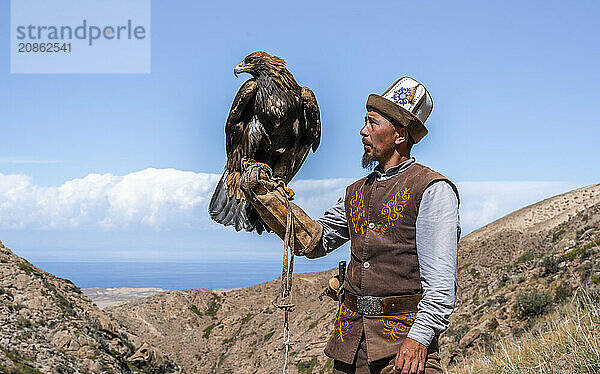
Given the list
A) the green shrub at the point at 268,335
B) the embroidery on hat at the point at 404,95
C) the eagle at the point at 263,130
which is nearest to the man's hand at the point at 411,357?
the embroidery on hat at the point at 404,95

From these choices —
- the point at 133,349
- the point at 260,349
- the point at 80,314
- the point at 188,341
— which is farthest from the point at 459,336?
the point at 188,341

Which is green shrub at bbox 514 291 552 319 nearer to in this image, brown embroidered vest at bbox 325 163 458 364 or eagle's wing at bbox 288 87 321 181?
eagle's wing at bbox 288 87 321 181

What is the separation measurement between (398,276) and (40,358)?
29.4ft

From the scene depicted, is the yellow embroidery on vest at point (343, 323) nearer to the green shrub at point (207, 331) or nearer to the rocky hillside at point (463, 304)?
the rocky hillside at point (463, 304)

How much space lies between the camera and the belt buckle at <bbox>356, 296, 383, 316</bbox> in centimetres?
264

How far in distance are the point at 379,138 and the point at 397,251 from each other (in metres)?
0.61

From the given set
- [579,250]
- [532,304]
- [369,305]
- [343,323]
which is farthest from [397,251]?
[579,250]

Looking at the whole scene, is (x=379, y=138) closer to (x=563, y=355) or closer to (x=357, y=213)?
(x=357, y=213)

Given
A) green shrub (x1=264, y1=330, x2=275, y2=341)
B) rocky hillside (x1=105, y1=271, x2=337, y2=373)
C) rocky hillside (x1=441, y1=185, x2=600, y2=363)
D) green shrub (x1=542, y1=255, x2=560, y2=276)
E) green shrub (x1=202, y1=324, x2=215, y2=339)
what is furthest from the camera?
green shrub (x1=202, y1=324, x2=215, y2=339)

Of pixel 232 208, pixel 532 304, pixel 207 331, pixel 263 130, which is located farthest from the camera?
pixel 207 331

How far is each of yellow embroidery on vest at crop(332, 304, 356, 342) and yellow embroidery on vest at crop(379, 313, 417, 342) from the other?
0.62ft

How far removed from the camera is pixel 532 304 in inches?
470

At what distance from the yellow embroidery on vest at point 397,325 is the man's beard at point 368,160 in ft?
2.72

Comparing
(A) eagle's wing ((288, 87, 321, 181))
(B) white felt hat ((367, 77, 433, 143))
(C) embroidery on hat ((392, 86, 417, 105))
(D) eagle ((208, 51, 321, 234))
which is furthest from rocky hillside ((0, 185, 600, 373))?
(C) embroidery on hat ((392, 86, 417, 105))
